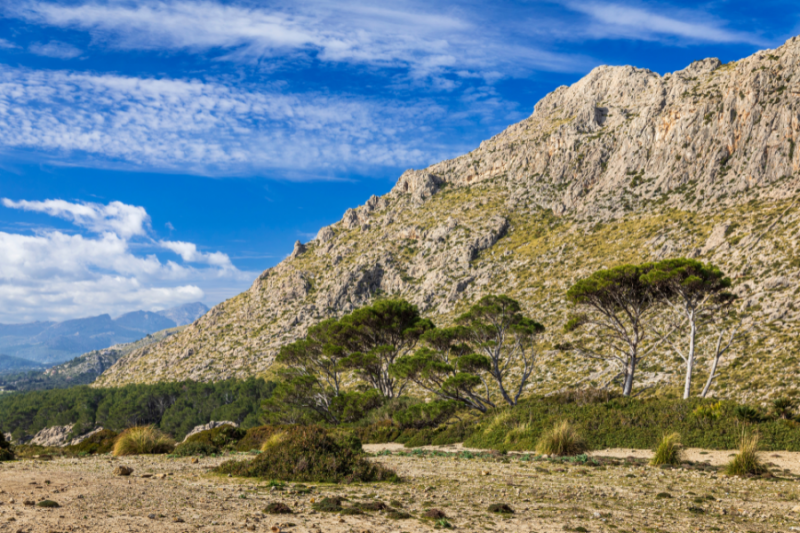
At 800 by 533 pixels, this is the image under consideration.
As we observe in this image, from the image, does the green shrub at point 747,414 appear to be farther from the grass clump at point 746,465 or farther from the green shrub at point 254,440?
the green shrub at point 254,440

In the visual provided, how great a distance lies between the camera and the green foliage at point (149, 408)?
77812mm

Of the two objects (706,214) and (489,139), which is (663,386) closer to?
(706,214)

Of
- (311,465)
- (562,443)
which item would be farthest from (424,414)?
(311,465)

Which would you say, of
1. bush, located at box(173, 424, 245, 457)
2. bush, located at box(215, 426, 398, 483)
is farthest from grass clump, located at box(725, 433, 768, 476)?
bush, located at box(173, 424, 245, 457)

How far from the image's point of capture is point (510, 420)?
23.5 metres

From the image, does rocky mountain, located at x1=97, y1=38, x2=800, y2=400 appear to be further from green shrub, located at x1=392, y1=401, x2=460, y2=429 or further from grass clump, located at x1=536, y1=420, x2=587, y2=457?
grass clump, located at x1=536, y1=420, x2=587, y2=457

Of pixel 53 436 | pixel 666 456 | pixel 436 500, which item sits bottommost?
pixel 53 436

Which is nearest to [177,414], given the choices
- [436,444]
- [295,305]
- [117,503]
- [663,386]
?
[295,305]

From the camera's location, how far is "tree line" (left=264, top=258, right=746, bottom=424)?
96.1 ft

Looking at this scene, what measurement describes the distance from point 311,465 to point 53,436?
110m

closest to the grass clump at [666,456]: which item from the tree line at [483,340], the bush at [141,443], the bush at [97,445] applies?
the tree line at [483,340]

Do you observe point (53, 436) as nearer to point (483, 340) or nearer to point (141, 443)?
point (141, 443)

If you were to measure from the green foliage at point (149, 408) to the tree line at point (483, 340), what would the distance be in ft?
98.1

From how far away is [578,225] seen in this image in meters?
88.3
